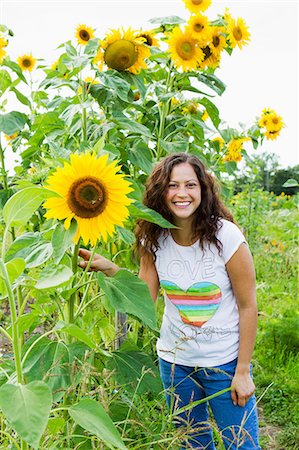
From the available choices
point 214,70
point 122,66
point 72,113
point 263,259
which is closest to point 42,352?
point 72,113

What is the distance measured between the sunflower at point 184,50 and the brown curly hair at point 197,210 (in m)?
0.58

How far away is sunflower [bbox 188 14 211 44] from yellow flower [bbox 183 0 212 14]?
0.26 ft

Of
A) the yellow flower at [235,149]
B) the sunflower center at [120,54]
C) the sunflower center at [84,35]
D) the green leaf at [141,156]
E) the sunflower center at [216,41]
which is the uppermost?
the sunflower center at [84,35]

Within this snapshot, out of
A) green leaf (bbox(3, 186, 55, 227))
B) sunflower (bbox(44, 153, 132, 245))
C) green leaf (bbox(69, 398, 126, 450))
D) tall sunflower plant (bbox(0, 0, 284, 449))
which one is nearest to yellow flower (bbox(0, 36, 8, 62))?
tall sunflower plant (bbox(0, 0, 284, 449))

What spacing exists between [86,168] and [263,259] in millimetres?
4481

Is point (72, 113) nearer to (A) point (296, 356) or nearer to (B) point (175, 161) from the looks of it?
(B) point (175, 161)

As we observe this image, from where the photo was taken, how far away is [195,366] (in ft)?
5.99

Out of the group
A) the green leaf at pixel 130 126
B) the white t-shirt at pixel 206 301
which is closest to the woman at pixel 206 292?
the white t-shirt at pixel 206 301

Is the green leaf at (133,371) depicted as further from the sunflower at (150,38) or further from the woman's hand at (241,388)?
the sunflower at (150,38)

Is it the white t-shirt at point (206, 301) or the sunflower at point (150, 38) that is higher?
the sunflower at point (150, 38)

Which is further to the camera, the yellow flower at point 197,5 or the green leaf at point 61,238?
the yellow flower at point 197,5

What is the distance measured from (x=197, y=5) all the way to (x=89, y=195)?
1.42m

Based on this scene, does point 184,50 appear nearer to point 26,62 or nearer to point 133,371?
point 26,62

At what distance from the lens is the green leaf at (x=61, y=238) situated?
4.35 ft
